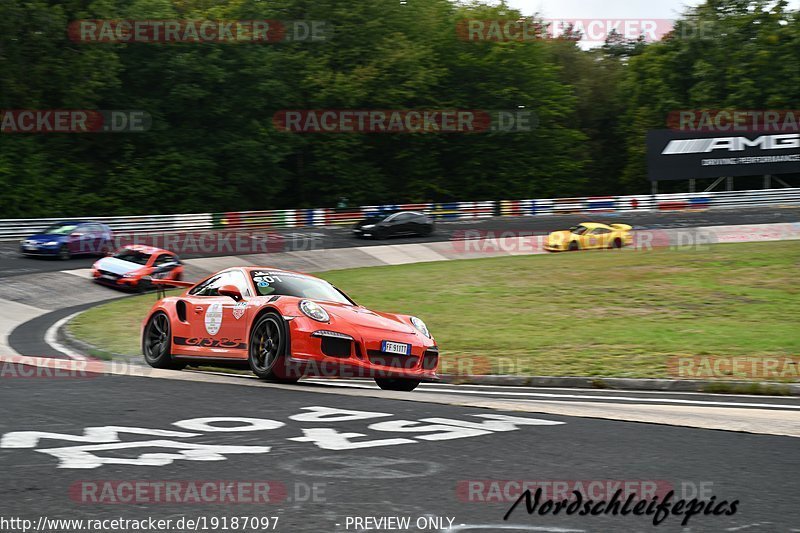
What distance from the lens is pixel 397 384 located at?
36.7 ft

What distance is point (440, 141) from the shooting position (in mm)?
62625

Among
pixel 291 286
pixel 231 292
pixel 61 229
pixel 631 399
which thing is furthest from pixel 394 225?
pixel 631 399

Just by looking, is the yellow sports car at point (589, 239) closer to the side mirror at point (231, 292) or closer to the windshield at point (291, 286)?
the windshield at point (291, 286)

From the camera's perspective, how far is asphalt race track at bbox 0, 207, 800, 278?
34.7 metres

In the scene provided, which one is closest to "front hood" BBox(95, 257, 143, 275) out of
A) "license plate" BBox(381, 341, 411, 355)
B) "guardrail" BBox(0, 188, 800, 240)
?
"guardrail" BBox(0, 188, 800, 240)

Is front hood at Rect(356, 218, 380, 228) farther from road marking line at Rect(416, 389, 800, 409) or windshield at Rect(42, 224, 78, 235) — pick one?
road marking line at Rect(416, 389, 800, 409)

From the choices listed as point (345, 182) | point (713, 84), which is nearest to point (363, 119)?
point (345, 182)

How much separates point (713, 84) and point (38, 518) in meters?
67.0

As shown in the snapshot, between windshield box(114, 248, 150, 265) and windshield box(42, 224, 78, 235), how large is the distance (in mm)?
3879

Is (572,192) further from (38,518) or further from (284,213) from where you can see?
(38,518)

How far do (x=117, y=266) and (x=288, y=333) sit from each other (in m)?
19.4

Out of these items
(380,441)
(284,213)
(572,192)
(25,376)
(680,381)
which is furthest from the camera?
(572,192)

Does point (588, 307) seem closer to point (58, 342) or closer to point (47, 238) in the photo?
point (58, 342)

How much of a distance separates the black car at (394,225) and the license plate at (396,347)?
30027mm
